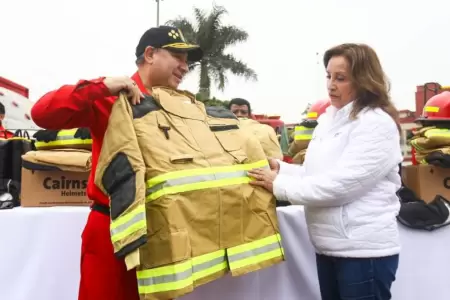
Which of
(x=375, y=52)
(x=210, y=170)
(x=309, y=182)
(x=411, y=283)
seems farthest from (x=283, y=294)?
(x=375, y=52)

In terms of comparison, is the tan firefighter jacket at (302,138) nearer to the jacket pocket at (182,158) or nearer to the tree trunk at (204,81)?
the jacket pocket at (182,158)

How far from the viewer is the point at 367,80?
2.00 meters

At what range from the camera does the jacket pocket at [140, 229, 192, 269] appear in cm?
167

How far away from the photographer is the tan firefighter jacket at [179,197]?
64.4 inches

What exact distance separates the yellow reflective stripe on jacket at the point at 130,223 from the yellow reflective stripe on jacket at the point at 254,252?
47 cm

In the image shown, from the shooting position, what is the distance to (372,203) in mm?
1977

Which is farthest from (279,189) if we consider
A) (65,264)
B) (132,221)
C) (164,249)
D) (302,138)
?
(302,138)

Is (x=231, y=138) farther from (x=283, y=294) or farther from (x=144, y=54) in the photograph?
(x=283, y=294)

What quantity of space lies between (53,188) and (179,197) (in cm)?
137

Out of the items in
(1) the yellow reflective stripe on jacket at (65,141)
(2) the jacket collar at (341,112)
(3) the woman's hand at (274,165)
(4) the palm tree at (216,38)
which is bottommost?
(3) the woman's hand at (274,165)

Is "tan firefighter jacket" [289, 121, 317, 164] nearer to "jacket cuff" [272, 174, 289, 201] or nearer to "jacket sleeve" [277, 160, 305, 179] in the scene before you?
"jacket sleeve" [277, 160, 305, 179]

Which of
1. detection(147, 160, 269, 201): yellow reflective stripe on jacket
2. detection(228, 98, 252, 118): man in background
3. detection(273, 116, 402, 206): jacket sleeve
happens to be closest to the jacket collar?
detection(273, 116, 402, 206): jacket sleeve

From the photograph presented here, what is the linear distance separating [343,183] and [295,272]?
44.4 inches

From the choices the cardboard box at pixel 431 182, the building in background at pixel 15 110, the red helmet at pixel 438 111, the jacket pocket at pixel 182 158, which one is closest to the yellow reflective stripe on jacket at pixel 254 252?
the jacket pocket at pixel 182 158
